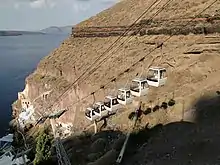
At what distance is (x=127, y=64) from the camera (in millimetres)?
33562

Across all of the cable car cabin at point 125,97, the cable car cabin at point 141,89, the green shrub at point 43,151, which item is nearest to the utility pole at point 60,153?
the green shrub at point 43,151

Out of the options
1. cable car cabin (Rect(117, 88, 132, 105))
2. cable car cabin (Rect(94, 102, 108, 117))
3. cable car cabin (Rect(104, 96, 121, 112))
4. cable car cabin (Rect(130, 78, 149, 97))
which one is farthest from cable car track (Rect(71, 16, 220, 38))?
cable car cabin (Rect(94, 102, 108, 117))

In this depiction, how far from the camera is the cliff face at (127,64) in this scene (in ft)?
74.5

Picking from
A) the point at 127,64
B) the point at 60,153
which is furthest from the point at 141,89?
the point at 127,64

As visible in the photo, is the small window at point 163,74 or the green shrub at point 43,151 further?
the green shrub at point 43,151

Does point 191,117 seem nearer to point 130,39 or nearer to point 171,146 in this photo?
point 171,146

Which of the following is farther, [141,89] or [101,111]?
[101,111]

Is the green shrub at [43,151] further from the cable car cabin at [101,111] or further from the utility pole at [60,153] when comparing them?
the cable car cabin at [101,111]

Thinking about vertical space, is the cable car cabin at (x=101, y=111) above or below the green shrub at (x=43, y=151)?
above

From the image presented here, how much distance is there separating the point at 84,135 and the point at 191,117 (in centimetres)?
932

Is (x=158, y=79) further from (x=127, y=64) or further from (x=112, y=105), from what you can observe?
(x=127, y=64)

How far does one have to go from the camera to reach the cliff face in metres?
22.7

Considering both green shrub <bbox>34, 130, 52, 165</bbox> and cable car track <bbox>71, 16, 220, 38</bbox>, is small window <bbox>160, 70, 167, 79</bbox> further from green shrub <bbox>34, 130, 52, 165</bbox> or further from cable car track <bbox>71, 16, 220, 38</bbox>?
green shrub <bbox>34, 130, 52, 165</bbox>

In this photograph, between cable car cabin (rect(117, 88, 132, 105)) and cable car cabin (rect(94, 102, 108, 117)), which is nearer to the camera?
cable car cabin (rect(117, 88, 132, 105))
